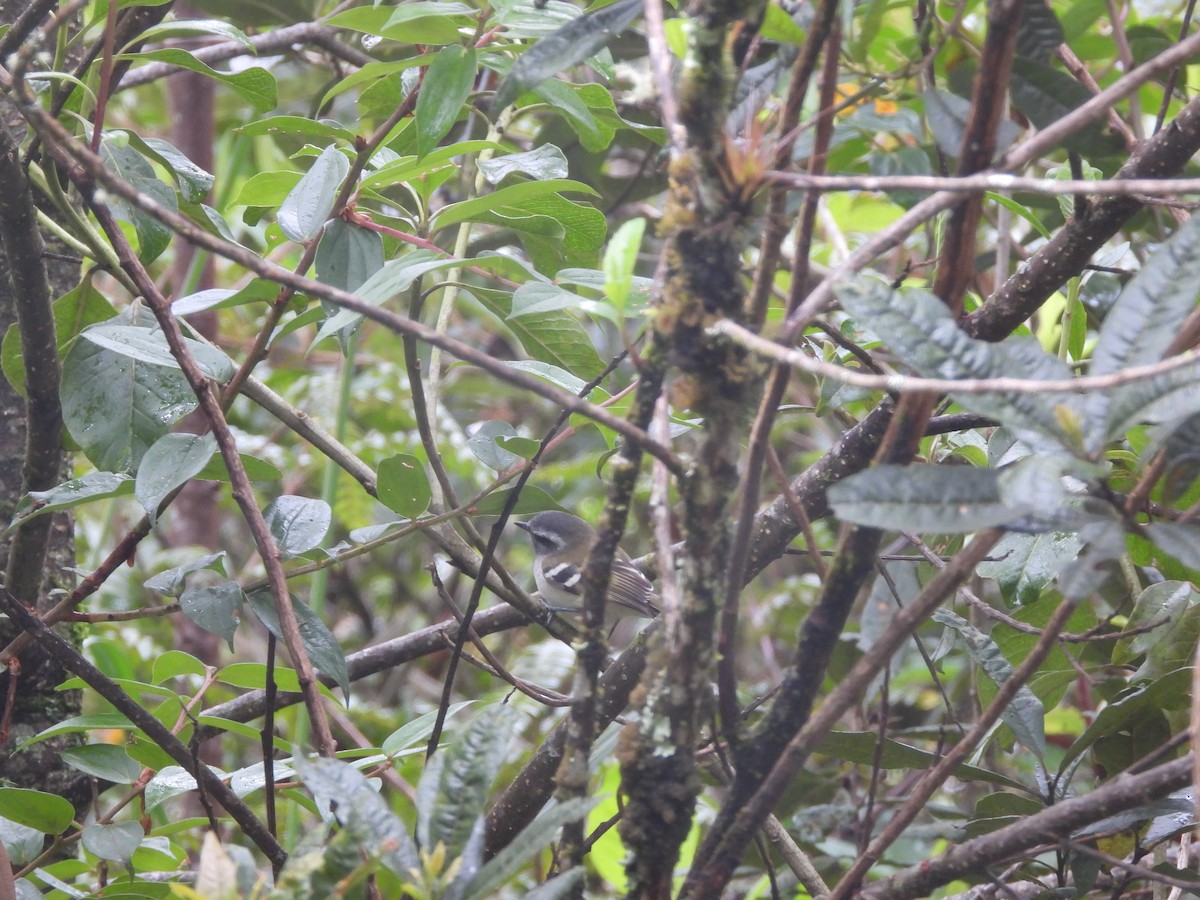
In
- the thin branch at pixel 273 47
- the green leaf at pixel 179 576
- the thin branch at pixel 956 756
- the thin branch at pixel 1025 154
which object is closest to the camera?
the thin branch at pixel 1025 154

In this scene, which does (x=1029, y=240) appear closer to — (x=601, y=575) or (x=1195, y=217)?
(x=1195, y=217)

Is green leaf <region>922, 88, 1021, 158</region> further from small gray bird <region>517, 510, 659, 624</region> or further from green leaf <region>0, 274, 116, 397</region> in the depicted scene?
small gray bird <region>517, 510, 659, 624</region>

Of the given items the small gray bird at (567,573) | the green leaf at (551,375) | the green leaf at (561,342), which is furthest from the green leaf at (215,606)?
the small gray bird at (567,573)

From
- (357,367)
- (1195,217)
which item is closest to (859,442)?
(1195,217)

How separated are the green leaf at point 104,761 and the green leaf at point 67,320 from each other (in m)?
0.62

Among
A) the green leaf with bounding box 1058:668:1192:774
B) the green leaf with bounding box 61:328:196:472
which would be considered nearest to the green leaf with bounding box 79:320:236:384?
the green leaf with bounding box 61:328:196:472

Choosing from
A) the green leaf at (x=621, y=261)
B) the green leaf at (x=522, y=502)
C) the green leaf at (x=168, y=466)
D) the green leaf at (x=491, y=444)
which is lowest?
the green leaf at (x=522, y=502)

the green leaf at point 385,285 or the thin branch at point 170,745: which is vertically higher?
the green leaf at point 385,285

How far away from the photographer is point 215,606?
1.27 m

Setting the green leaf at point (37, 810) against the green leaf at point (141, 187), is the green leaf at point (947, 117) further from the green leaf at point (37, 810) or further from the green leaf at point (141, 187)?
the green leaf at point (37, 810)

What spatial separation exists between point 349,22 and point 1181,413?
115 centimetres

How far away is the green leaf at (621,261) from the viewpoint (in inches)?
35.3

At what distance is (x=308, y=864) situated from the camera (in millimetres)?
868

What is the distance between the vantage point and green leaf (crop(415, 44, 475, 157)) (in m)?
1.26
